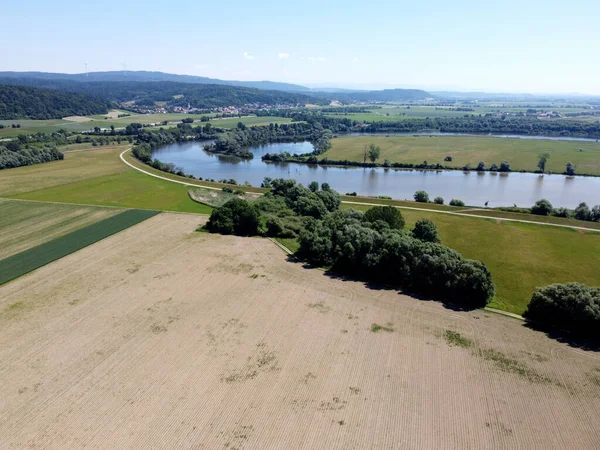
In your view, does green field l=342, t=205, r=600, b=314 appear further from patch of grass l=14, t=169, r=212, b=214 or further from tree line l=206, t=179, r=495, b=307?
patch of grass l=14, t=169, r=212, b=214

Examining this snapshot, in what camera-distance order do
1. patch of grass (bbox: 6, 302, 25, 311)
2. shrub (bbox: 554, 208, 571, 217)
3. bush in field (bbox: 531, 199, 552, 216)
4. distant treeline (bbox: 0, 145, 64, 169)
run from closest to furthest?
patch of grass (bbox: 6, 302, 25, 311) → shrub (bbox: 554, 208, 571, 217) → bush in field (bbox: 531, 199, 552, 216) → distant treeline (bbox: 0, 145, 64, 169)

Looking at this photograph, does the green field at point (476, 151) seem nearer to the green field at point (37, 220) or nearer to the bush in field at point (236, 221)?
the bush in field at point (236, 221)

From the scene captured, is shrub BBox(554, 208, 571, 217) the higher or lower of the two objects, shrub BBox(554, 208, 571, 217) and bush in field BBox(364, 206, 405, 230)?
the lower

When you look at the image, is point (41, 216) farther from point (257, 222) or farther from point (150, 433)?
point (150, 433)

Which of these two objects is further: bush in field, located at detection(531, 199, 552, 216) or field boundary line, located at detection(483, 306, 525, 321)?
bush in field, located at detection(531, 199, 552, 216)

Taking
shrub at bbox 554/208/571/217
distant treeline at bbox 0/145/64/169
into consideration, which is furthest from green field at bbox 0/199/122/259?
shrub at bbox 554/208/571/217

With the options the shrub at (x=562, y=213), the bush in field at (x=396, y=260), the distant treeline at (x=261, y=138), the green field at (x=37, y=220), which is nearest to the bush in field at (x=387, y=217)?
the bush in field at (x=396, y=260)

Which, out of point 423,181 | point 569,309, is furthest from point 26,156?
point 569,309
